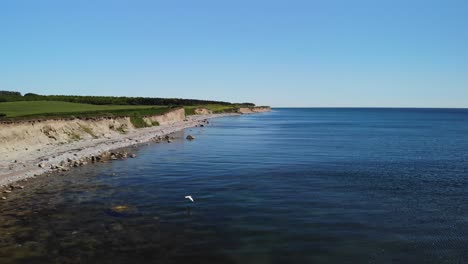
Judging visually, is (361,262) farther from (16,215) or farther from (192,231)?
(16,215)

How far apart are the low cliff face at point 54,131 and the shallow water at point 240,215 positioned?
999cm

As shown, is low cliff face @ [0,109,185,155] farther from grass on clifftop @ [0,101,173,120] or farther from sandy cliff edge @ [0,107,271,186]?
grass on clifftop @ [0,101,173,120]

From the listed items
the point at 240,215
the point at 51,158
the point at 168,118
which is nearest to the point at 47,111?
the point at 51,158

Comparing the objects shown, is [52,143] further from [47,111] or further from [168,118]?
[168,118]

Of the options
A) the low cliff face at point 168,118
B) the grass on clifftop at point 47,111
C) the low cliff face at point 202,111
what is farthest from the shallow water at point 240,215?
the low cliff face at point 202,111

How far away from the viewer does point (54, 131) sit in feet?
152

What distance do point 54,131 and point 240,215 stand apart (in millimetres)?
33540

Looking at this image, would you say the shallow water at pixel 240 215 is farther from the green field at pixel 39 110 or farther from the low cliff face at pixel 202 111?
the low cliff face at pixel 202 111

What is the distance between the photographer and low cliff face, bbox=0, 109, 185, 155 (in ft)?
126

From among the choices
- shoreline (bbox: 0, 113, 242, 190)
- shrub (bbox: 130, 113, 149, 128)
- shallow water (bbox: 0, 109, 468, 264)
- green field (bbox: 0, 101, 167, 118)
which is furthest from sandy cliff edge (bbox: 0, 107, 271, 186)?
shrub (bbox: 130, 113, 149, 128)

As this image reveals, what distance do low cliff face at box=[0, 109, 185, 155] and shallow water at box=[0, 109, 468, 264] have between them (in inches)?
393

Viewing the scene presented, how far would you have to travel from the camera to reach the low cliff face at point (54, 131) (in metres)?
38.3

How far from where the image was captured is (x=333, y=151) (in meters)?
46.6

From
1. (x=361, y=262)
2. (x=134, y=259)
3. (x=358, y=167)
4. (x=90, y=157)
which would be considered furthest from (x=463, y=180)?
(x=90, y=157)
